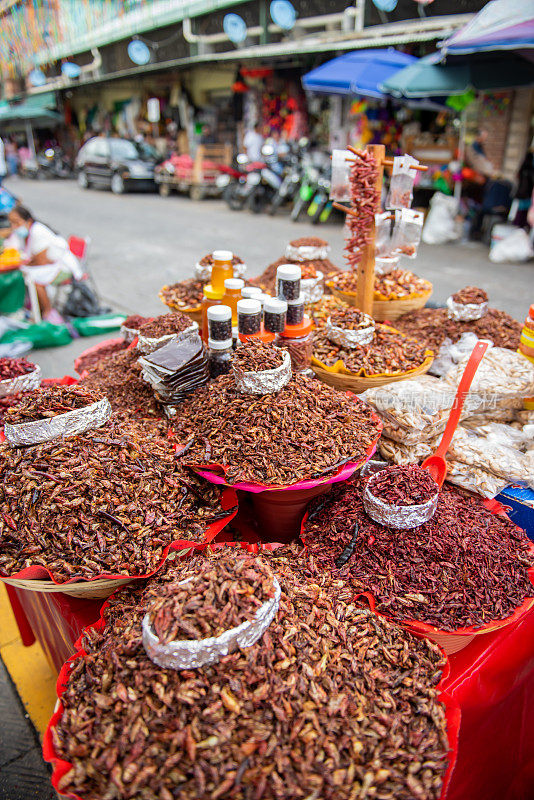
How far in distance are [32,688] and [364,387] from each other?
2.00 m

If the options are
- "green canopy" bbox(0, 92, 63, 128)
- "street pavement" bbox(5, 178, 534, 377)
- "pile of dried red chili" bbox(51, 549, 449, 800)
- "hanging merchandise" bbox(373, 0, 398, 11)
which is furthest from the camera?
"green canopy" bbox(0, 92, 63, 128)

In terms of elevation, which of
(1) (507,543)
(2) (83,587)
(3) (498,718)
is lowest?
(3) (498,718)

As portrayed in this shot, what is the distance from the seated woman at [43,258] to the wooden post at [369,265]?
4502 millimetres

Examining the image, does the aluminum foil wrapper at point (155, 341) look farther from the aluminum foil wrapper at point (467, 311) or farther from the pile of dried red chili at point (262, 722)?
the aluminum foil wrapper at point (467, 311)

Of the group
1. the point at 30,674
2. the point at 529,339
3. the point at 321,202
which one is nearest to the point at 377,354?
the point at 529,339

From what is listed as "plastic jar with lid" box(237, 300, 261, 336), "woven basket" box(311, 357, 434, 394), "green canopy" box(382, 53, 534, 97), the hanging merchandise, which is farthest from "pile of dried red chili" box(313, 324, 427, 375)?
the hanging merchandise

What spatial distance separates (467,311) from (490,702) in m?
2.04

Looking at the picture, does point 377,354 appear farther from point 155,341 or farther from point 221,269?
→ point 155,341

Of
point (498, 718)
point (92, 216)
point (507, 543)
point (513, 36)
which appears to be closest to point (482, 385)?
point (507, 543)

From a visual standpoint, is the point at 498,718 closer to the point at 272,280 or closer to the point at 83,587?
the point at 83,587

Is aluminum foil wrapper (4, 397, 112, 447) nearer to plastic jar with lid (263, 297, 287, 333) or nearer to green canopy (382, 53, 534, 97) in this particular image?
plastic jar with lid (263, 297, 287, 333)

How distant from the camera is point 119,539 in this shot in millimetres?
1523

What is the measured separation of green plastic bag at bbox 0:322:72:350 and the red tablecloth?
4.26 metres

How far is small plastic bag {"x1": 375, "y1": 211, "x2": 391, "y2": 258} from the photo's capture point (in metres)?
2.66
